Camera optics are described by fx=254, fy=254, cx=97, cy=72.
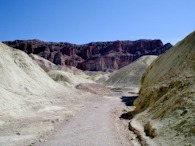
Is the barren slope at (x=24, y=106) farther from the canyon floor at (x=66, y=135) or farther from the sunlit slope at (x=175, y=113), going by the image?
the sunlit slope at (x=175, y=113)

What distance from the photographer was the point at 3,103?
26.5m

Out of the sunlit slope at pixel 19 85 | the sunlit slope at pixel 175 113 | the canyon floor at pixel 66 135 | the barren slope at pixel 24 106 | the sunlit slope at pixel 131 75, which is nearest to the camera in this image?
the sunlit slope at pixel 175 113

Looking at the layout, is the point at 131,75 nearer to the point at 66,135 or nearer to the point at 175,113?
the point at 66,135

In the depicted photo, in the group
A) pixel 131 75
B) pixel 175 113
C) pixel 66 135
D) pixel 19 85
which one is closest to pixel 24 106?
pixel 19 85

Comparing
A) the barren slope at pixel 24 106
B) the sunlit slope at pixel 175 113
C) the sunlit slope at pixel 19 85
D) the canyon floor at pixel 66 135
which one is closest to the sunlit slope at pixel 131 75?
the sunlit slope at pixel 19 85

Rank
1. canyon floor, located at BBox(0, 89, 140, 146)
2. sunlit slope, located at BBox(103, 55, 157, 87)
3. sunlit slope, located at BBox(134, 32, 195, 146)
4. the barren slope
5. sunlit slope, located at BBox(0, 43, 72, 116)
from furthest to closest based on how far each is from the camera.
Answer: sunlit slope, located at BBox(103, 55, 157, 87), sunlit slope, located at BBox(0, 43, 72, 116), the barren slope, canyon floor, located at BBox(0, 89, 140, 146), sunlit slope, located at BBox(134, 32, 195, 146)

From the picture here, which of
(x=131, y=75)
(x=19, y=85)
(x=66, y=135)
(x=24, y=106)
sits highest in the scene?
(x=19, y=85)

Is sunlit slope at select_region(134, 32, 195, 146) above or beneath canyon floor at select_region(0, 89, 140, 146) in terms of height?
above

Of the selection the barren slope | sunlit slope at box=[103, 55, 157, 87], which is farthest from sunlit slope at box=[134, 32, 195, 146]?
sunlit slope at box=[103, 55, 157, 87]

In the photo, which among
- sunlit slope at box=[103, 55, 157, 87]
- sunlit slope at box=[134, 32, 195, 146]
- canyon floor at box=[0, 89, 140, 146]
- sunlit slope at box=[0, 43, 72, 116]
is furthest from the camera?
sunlit slope at box=[103, 55, 157, 87]

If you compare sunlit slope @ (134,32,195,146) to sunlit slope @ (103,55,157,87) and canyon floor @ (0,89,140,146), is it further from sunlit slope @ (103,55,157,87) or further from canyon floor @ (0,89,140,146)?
sunlit slope @ (103,55,157,87)

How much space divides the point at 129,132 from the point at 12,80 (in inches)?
1030

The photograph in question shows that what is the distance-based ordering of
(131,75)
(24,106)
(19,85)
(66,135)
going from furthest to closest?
(131,75) → (19,85) → (24,106) → (66,135)

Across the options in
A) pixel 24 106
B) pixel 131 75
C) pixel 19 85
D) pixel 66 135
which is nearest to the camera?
pixel 66 135
